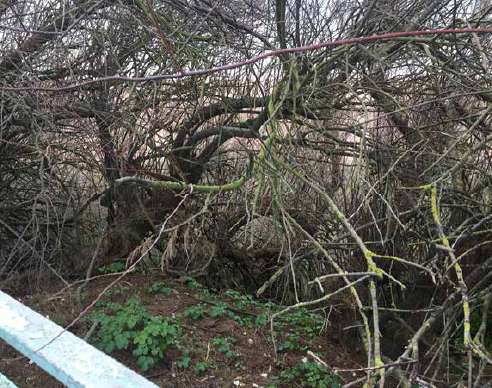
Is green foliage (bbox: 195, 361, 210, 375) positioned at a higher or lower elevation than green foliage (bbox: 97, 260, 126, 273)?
lower

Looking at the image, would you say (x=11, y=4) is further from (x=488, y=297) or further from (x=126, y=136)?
(x=488, y=297)

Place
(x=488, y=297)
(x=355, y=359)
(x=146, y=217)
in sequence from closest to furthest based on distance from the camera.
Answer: (x=488, y=297) < (x=355, y=359) < (x=146, y=217)

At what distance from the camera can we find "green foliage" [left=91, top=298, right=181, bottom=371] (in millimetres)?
3965

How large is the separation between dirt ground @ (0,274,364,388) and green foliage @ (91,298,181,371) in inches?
3.6

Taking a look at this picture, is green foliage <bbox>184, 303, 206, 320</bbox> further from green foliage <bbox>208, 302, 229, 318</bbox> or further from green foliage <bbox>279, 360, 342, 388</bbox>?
green foliage <bbox>279, 360, 342, 388</bbox>

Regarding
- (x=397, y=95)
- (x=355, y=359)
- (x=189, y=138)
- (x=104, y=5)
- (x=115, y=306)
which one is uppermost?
(x=104, y=5)

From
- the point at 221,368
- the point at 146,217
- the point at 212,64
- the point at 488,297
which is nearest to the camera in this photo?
the point at 488,297

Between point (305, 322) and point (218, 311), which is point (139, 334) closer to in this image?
point (218, 311)

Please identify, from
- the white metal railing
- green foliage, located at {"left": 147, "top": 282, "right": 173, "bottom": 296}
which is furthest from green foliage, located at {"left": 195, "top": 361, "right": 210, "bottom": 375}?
the white metal railing

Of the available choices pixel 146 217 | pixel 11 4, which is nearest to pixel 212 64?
pixel 146 217

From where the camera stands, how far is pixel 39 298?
5.04m

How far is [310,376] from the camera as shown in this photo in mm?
3955

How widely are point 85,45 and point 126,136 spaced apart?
90cm

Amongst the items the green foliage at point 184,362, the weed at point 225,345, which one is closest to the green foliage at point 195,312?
the weed at point 225,345
